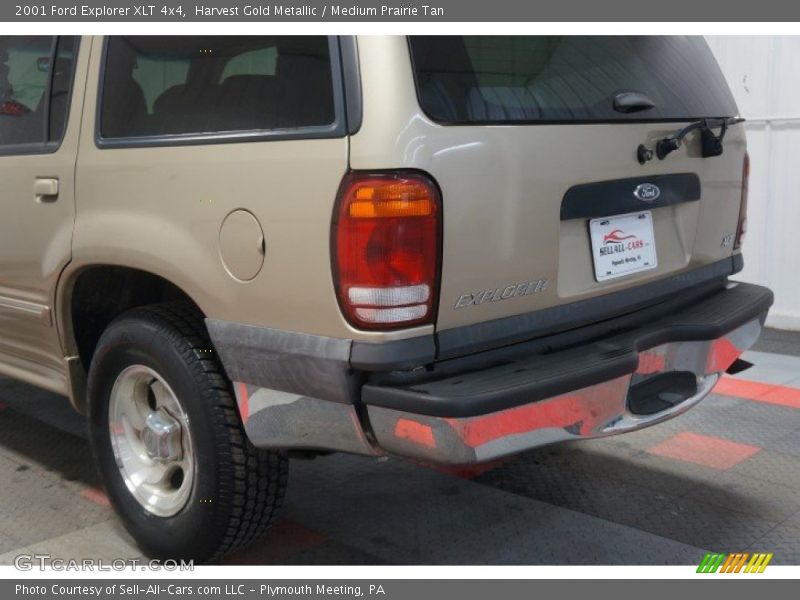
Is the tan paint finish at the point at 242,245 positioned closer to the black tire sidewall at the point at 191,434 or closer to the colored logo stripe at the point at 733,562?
the black tire sidewall at the point at 191,434

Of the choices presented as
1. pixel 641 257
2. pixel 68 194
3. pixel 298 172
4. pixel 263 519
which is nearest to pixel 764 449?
pixel 641 257

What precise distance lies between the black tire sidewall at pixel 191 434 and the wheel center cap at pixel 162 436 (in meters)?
0.18

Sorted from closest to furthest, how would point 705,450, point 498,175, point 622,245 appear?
point 498,175
point 622,245
point 705,450

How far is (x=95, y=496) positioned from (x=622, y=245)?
2307 mm

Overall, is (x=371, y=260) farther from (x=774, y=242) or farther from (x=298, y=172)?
(x=774, y=242)

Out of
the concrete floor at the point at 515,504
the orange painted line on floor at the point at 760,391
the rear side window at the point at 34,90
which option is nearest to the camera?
the concrete floor at the point at 515,504

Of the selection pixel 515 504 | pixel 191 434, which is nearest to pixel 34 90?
pixel 191 434

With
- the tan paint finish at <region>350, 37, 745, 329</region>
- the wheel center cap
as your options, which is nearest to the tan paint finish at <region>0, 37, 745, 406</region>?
the tan paint finish at <region>350, 37, 745, 329</region>

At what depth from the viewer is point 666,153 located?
286cm

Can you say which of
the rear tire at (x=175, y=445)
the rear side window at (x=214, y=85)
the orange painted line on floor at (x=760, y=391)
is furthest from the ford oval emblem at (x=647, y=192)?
the orange painted line on floor at (x=760, y=391)

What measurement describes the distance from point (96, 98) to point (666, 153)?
1903 mm

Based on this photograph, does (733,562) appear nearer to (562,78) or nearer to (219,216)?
(562,78)

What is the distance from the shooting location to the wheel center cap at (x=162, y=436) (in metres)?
2.86
